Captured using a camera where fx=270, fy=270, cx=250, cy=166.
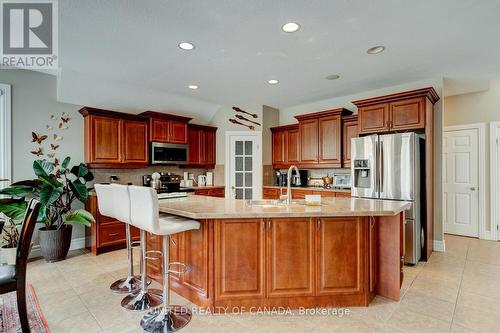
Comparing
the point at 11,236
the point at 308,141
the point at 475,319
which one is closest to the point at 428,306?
the point at 475,319

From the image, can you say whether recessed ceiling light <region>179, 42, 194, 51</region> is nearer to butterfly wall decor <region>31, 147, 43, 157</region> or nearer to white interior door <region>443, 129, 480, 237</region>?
butterfly wall decor <region>31, 147, 43, 157</region>

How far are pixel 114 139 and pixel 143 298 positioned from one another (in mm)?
2872

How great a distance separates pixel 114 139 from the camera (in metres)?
4.48

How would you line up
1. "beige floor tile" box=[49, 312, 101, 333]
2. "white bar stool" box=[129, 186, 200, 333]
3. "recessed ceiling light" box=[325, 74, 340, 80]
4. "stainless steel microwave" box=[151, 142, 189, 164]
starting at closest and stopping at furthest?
"white bar stool" box=[129, 186, 200, 333] → "beige floor tile" box=[49, 312, 101, 333] → "recessed ceiling light" box=[325, 74, 340, 80] → "stainless steel microwave" box=[151, 142, 189, 164]

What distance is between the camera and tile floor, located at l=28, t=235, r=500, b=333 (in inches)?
85.0

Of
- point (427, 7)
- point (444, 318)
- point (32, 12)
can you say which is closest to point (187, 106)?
point (32, 12)

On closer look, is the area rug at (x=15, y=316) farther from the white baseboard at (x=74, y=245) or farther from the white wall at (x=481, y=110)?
the white wall at (x=481, y=110)

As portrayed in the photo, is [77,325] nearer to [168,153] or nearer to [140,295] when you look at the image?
[140,295]

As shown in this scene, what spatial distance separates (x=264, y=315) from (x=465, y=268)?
281 centimetres

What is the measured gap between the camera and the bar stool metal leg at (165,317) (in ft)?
6.93

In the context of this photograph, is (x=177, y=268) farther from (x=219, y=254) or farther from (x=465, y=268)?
(x=465, y=268)

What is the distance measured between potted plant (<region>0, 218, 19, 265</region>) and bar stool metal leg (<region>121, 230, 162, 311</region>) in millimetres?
1926

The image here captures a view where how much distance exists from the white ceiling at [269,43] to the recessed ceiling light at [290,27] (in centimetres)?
6

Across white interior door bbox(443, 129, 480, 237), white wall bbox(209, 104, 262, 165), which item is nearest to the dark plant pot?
white wall bbox(209, 104, 262, 165)
